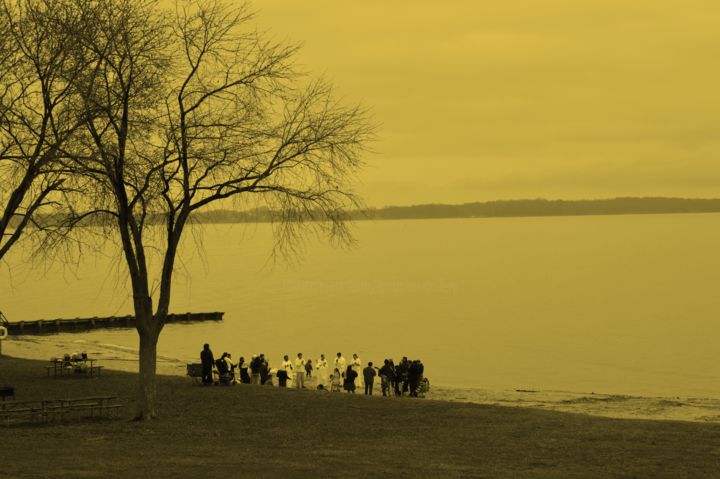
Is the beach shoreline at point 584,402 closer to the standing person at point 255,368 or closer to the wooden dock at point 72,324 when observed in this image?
the standing person at point 255,368

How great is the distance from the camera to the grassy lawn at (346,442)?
19562 mm

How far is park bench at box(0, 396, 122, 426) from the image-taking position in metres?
24.3

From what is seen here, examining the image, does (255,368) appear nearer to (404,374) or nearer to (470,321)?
(404,374)

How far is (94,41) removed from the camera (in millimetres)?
23984

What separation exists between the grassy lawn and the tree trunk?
0.36 metres

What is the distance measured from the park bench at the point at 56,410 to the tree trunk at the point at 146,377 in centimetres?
94

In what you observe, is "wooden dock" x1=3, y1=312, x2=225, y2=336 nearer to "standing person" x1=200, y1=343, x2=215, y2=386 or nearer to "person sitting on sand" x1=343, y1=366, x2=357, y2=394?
"person sitting on sand" x1=343, y1=366, x2=357, y2=394

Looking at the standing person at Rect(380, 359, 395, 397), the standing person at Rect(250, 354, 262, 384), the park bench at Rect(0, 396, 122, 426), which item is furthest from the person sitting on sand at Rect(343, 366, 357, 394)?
the park bench at Rect(0, 396, 122, 426)

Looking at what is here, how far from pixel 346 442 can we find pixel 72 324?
6548 cm

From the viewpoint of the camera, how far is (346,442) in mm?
22875

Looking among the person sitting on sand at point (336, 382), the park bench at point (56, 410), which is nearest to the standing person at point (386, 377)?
the person sitting on sand at point (336, 382)

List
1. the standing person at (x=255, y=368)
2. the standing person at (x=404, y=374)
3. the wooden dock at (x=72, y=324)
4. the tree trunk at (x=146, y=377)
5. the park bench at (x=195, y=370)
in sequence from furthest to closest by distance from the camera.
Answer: the wooden dock at (x=72, y=324)
the standing person at (x=255, y=368)
the standing person at (x=404, y=374)
the park bench at (x=195, y=370)
the tree trunk at (x=146, y=377)

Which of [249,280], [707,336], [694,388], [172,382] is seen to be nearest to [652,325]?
[707,336]

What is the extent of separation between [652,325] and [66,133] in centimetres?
7761
